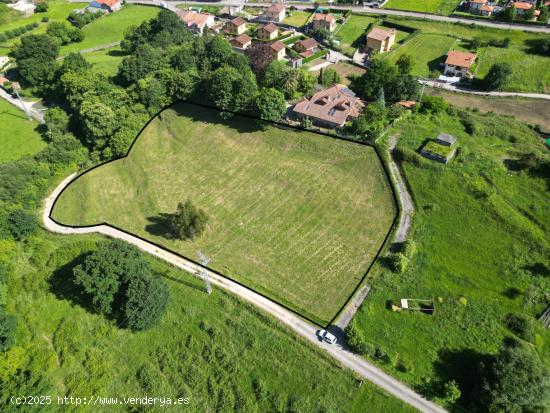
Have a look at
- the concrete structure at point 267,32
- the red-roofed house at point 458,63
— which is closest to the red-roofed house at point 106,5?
the concrete structure at point 267,32

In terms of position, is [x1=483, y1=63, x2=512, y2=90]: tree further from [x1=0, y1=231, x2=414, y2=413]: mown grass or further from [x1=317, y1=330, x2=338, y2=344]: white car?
[x1=0, y1=231, x2=414, y2=413]: mown grass

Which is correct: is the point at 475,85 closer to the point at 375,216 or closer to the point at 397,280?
the point at 375,216

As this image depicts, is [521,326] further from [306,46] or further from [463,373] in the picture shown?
[306,46]

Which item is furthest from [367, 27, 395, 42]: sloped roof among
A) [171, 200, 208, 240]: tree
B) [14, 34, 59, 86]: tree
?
[14, 34, 59, 86]: tree

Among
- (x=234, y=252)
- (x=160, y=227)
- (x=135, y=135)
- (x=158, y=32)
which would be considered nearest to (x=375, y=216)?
(x=234, y=252)

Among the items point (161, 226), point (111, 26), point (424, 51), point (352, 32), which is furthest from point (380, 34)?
point (111, 26)

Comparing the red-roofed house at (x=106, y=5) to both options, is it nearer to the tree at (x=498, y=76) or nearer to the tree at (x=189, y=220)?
the tree at (x=189, y=220)
